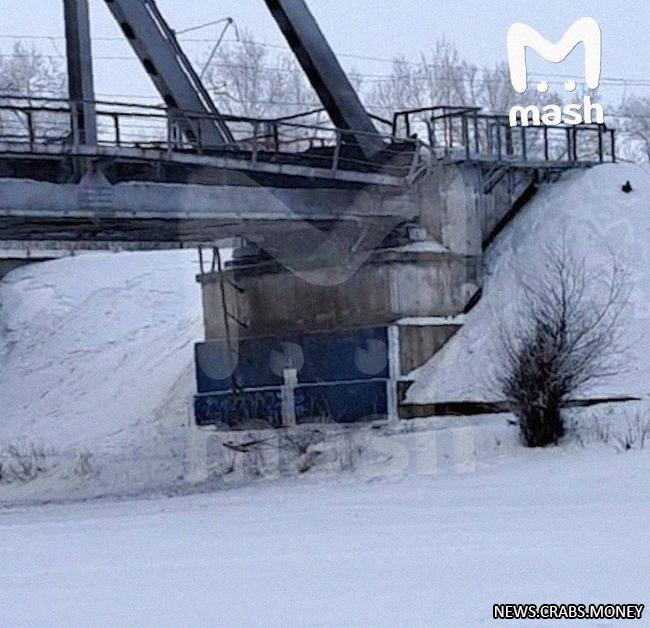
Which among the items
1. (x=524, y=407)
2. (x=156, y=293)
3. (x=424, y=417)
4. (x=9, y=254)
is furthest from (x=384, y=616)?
(x=9, y=254)

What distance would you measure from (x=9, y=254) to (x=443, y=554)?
45801mm

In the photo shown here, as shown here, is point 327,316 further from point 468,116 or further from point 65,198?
point 65,198

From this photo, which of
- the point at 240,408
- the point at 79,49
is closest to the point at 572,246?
the point at 240,408

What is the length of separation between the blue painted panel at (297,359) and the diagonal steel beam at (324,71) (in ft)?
13.7

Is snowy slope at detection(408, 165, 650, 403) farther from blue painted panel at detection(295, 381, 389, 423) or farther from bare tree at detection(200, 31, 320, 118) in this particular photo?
bare tree at detection(200, 31, 320, 118)

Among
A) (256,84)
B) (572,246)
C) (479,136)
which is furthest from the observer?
(256,84)

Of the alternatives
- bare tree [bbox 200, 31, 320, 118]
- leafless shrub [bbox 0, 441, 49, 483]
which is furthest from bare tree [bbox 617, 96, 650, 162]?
leafless shrub [bbox 0, 441, 49, 483]

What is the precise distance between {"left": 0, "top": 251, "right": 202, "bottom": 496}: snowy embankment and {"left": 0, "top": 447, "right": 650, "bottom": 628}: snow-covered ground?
35.0 feet

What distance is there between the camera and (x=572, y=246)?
114ft

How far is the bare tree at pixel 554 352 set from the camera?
85.8 ft

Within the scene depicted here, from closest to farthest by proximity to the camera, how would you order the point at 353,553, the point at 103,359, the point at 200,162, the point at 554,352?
1. the point at 353,553
2. the point at 554,352
3. the point at 200,162
4. the point at 103,359

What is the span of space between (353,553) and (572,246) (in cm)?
2011

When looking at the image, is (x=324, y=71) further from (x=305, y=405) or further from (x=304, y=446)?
(x=304, y=446)

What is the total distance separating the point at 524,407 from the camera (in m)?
26.2
